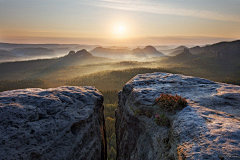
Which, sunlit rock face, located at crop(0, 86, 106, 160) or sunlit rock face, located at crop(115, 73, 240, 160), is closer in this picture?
sunlit rock face, located at crop(115, 73, 240, 160)

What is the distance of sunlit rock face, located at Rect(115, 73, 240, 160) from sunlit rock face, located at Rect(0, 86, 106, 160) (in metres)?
3.37

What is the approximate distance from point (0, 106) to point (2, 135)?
1.83 meters

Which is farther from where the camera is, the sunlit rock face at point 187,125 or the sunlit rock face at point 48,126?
the sunlit rock face at point 48,126

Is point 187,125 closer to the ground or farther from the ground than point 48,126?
farther from the ground

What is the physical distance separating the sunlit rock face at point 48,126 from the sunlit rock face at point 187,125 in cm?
337

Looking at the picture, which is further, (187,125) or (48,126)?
(48,126)

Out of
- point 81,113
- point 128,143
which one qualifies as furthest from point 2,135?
point 128,143

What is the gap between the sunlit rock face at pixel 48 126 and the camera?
808 centimetres

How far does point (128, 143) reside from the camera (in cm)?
1160

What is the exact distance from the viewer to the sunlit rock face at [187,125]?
Answer: 5.71m

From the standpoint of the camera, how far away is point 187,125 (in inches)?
278

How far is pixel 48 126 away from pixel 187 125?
852 cm

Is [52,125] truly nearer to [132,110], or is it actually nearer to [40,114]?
[40,114]

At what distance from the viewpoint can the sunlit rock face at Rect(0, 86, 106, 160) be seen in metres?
8.08
